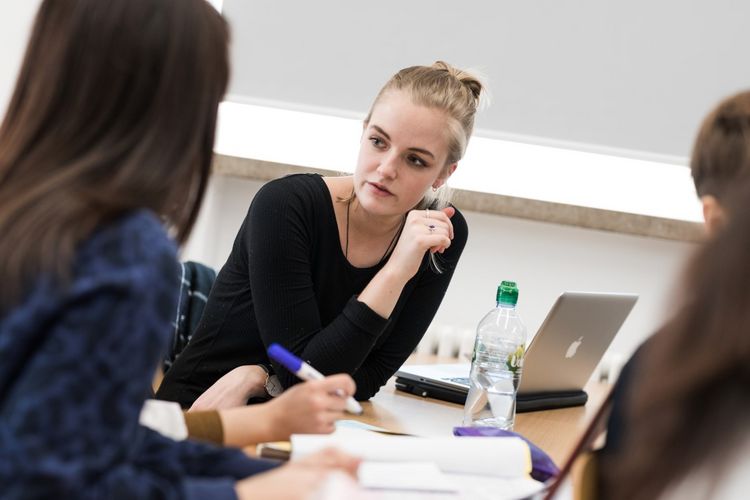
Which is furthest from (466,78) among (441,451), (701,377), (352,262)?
(701,377)

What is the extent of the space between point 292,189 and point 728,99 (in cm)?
93

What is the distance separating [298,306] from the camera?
1.87 metres

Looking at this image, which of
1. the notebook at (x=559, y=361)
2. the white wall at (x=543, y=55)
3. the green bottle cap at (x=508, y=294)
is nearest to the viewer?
the green bottle cap at (x=508, y=294)

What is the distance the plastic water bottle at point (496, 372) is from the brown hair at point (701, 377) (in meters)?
1.08

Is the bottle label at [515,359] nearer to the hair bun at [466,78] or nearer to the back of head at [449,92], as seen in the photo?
the back of head at [449,92]

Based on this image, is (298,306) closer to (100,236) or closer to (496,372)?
(496,372)

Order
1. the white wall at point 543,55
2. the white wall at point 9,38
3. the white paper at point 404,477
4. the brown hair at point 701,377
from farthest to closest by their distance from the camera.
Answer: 1. the white wall at point 543,55
2. the white wall at point 9,38
3. the white paper at point 404,477
4. the brown hair at point 701,377

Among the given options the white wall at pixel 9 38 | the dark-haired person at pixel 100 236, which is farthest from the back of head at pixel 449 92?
the white wall at pixel 9 38

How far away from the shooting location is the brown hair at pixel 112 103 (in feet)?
2.99

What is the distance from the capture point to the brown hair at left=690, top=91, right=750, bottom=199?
48.9 inches

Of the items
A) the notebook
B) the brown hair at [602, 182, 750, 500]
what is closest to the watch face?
the notebook

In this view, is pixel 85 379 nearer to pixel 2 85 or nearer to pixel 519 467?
pixel 519 467

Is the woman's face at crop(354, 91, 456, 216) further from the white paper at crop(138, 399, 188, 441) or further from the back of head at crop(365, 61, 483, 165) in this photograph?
the white paper at crop(138, 399, 188, 441)

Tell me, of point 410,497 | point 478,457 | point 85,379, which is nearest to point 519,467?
point 478,457
